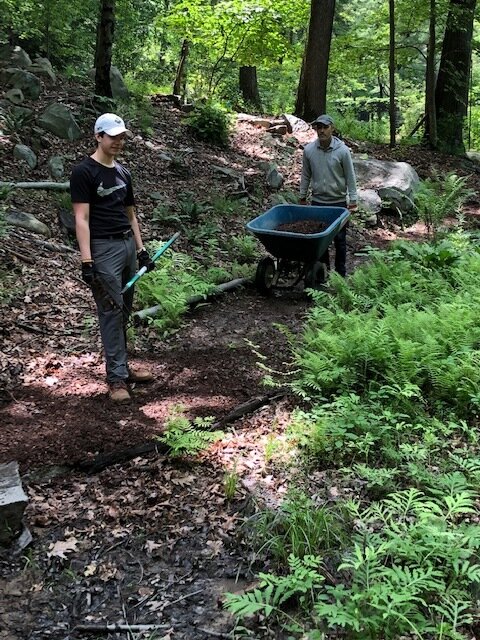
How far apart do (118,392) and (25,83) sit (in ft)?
29.5

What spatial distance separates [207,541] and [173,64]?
21677 mm

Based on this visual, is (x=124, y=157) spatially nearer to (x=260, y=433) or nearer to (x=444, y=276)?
(x=444, y=276)

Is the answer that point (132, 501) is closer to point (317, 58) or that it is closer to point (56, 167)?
point (56, 167)

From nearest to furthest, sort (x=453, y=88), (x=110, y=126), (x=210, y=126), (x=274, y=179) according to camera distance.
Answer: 1. (x=110, y=126)
2. (x=274, y=179)
3. (x=210, y=126)
4. (x=453, y=88)

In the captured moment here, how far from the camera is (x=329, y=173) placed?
7.61 m

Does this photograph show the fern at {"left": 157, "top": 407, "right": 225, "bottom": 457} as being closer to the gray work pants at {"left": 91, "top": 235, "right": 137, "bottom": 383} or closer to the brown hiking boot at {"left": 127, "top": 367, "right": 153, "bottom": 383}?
the gray work pants at {"left": 91, "top": 235, "right": 137, "bottom": 383}

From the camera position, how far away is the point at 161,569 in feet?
10.9

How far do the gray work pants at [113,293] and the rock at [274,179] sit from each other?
7.34 metres

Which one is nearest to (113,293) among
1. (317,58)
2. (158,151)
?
(158,151)

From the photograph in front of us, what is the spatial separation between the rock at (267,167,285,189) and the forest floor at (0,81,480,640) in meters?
4.64

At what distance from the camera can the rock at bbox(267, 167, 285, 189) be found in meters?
12.0

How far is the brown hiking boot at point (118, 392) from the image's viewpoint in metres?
5.02

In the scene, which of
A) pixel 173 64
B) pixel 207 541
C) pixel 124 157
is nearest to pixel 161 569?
pixel 207 541

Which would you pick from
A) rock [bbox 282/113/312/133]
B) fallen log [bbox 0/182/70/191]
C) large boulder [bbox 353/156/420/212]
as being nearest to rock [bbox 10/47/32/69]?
fallen log [bbox 0/182/70/191]
